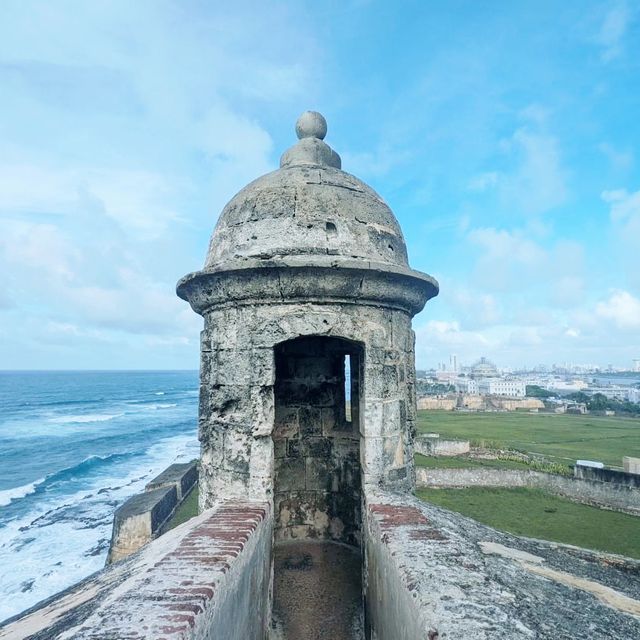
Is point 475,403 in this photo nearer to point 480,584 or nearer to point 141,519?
point 141,519

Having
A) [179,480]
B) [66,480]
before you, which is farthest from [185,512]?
[66,480]

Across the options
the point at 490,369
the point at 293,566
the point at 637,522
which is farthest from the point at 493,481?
the point at 490,369

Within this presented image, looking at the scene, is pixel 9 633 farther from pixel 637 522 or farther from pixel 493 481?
pixel 493 481

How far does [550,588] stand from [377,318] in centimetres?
219

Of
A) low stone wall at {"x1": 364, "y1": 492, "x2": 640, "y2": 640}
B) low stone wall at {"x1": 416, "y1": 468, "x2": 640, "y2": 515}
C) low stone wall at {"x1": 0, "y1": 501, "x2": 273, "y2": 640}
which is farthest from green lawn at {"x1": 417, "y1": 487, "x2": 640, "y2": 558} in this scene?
low stone wall at {"x1": 0, "y1": 501, "x2": 273, "y2": 640}

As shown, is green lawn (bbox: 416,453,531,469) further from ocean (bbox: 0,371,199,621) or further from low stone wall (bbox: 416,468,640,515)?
ocean (bbox: 0,371,199,621)

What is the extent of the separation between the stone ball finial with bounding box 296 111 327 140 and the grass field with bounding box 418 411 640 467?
2495cm

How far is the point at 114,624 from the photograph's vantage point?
1712 mm

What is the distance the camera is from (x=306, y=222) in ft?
13.0

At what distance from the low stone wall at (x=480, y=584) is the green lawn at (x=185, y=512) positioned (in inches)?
519

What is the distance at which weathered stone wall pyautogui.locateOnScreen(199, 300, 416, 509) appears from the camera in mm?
3748

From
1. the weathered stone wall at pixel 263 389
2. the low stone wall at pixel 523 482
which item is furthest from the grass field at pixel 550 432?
the weathered stone wall at pixel 263 389

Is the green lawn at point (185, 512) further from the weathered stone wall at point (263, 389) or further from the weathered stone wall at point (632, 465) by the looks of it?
the weathered stone wall at point (632, 465)

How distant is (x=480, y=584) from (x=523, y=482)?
20097mm
